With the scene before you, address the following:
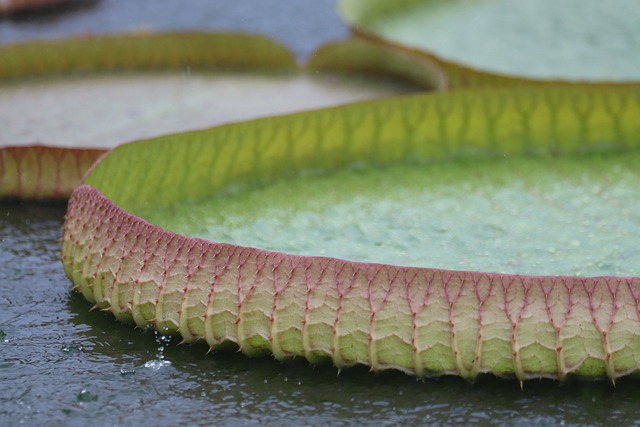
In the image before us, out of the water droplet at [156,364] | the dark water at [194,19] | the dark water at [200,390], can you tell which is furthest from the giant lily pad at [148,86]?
the water droplet at [156,364]

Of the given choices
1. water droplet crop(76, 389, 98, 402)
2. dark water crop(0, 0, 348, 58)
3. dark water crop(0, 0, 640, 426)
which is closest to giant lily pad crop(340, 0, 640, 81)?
dark water crop(0, 0, 348, 58)

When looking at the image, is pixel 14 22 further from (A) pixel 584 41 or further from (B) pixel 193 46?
(A) pixel 584 41

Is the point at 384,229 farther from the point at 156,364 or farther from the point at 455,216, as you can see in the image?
the point at 156,364

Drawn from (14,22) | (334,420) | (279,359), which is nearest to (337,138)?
(279,359)

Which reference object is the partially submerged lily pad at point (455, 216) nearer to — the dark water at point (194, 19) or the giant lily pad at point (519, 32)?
the giant lily pad at point (519, 32)

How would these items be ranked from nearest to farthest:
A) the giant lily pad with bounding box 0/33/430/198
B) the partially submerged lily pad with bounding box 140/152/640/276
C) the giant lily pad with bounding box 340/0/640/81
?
the partially submerged lily pad with bounding box 140/152/640/276 → the giant lily pad with bounding box 0/33/430/198 → the giant lily pad with bounding box 340/0/640/81

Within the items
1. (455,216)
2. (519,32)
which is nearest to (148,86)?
(519,32)

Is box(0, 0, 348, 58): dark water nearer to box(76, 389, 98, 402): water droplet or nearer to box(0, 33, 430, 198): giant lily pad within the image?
box(0, 33, 430, 198): giant lily pad
